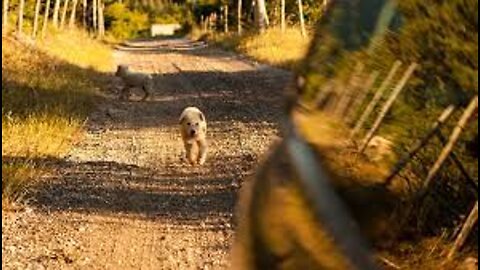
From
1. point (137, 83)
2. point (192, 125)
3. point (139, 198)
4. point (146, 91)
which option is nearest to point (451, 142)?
point (139, 198)

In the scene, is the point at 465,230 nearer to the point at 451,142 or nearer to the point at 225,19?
the point at 451,142

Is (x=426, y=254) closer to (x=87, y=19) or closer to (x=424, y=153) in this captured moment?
(x=424, y=153)

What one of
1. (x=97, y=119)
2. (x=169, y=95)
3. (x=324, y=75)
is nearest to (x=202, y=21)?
(x=169, y=95)

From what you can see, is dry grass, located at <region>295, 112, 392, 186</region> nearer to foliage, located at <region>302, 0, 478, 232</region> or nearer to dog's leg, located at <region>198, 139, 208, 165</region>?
foliage, located at <region>302, 0, 478, 232</region>

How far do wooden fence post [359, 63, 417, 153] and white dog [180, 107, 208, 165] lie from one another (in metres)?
9.23

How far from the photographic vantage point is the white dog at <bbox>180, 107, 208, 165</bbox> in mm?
10688

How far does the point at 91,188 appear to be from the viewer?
8.94m

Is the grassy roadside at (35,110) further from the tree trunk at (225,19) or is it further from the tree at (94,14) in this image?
the tree at (94,14)

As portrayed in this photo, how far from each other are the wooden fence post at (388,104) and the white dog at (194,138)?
923 centimetres

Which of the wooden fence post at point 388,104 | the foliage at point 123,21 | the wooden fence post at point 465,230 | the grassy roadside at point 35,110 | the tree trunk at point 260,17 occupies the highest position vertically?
the wooden fence post at point 388,104

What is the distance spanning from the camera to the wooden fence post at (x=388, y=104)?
4.35 feet

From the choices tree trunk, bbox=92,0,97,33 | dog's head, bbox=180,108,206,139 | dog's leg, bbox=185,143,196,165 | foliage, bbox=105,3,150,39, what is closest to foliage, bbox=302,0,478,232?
dog's leg, bbox=185,143,196,165

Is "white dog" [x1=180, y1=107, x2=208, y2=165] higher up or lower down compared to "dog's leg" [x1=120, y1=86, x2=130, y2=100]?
higher up

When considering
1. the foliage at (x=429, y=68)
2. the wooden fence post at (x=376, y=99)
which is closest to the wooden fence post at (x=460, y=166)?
the foliage at (x=429, y=68)
